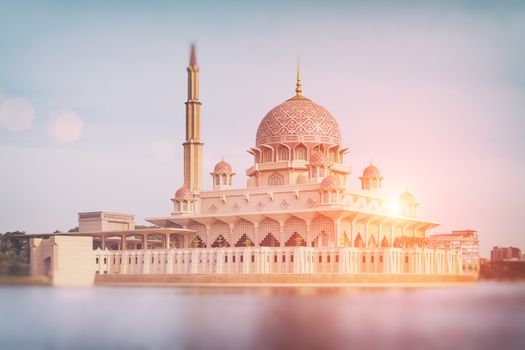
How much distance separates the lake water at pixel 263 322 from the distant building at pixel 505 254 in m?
1.40

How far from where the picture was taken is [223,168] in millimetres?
73000

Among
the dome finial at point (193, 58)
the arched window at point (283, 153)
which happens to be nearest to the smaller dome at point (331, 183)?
the arched window at point (283, 153)

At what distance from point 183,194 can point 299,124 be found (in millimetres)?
10411

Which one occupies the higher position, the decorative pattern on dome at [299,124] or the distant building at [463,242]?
the decorative pattern on dome at [299,124]

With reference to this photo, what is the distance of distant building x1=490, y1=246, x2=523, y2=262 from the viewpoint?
36.6 metres

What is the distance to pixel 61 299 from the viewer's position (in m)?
36.5

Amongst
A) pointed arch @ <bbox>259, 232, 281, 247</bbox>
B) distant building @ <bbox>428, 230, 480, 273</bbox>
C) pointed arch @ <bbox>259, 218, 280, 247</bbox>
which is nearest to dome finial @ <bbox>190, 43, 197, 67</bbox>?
pointed arch @ <bbox>259, 218, 280, 247</bbox>

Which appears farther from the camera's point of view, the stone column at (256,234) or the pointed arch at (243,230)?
the pointed arch at (243,230)

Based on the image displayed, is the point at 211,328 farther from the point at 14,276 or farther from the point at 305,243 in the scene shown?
the point at 305,243

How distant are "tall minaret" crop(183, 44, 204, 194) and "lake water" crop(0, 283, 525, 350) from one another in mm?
31071

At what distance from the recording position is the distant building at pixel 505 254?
36562mm

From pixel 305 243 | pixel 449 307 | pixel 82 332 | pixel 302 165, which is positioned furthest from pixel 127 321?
pixel 302 165

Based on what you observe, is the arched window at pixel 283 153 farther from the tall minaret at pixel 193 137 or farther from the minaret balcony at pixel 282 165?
the tall minaret at pixel 193 137

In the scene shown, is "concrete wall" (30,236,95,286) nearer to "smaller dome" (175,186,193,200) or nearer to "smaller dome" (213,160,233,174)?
"smaller dome" (175,186,193,200)
